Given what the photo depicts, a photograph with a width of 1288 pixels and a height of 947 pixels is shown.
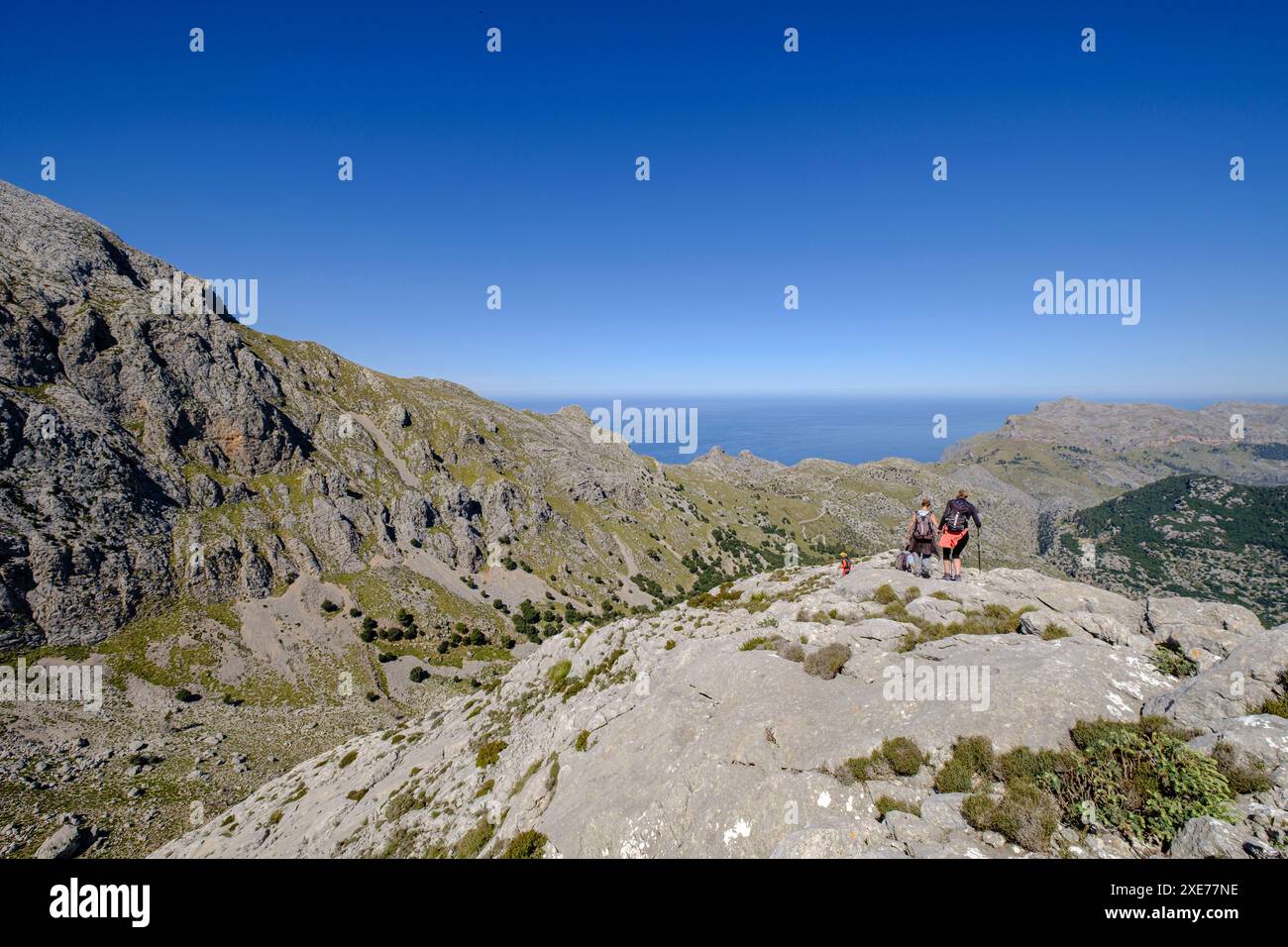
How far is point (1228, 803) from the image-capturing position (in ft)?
26.5

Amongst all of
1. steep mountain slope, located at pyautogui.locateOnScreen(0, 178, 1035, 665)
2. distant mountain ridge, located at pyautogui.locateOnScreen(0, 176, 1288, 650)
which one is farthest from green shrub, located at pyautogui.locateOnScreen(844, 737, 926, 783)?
distant mountain ridge, located at pyautogui.locateOnScreen(0, 176, 1288, 650)

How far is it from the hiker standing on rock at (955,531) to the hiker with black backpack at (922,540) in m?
0.97

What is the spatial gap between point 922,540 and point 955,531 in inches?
110

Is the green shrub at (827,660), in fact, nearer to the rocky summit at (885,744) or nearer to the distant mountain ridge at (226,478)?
the rocky summit at (885,744)

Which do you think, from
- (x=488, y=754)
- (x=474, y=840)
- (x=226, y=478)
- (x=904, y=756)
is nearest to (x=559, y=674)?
(x=488, y=754)

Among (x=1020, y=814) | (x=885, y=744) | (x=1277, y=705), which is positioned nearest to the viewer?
(x=1020, y=814)

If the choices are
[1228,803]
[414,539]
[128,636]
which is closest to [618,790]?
[1228,803]

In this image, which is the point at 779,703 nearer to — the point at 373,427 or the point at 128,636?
the point at 128,636

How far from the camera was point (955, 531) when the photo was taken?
2392 cm

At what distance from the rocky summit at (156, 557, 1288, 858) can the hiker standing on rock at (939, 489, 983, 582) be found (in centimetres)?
105

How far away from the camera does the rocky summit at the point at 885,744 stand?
9.17 m

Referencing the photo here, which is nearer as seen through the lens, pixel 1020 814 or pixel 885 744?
pixel 1020 814

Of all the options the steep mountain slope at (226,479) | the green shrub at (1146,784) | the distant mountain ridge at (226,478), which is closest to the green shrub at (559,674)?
the green shrub at (1146,784)

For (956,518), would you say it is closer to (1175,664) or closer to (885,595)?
(885,595)
